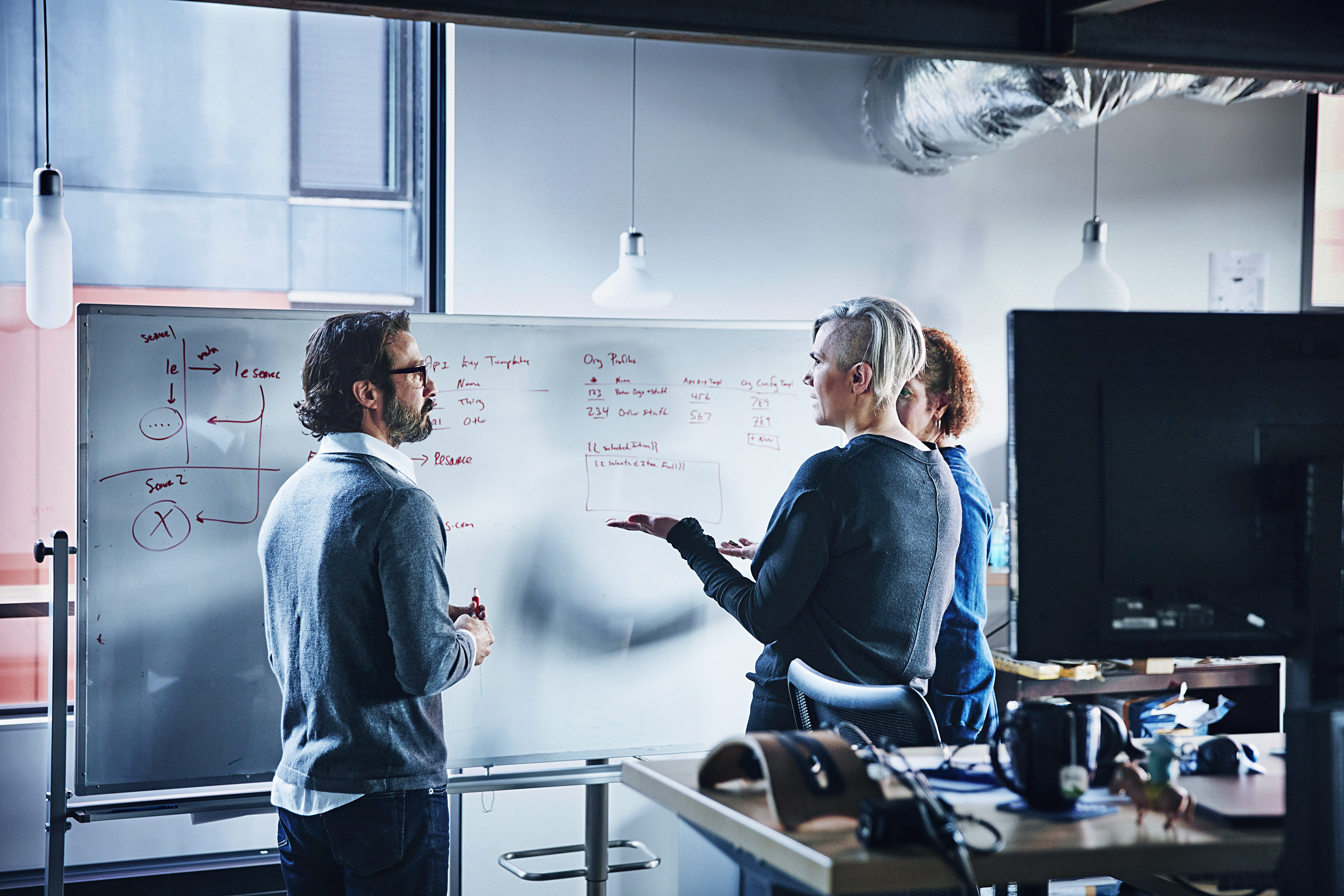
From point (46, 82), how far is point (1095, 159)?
3.22m

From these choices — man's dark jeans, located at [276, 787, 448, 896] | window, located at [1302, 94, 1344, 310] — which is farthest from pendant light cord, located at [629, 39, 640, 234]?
window, located at [1302, 94, 1344, 310]

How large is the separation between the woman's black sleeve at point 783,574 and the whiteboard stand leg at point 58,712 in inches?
52.5

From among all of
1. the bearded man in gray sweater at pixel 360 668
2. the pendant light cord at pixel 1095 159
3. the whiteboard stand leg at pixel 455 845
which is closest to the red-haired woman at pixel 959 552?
the bearded man in gray sweater at pixel 360 668

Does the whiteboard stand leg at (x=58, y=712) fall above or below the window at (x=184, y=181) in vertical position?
below

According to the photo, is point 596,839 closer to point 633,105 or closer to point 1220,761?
point 1220,761

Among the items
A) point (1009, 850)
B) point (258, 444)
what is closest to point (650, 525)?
point (258, 444)

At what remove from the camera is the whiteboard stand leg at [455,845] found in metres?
2.82

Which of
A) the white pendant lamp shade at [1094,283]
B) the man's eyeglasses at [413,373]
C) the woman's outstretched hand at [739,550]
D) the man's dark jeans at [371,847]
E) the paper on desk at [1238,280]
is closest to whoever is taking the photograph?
the man's dark jeans at [371,847]

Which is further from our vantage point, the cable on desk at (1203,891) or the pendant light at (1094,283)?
the pendant light at (1094,283)

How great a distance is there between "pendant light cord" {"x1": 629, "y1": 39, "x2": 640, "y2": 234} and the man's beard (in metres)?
1.49

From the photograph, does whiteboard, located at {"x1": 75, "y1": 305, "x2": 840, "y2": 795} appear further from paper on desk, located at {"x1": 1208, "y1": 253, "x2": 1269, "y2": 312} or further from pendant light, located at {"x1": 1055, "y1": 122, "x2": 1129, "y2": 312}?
paper on desk, located at {"x1": 1208, "y1": 253, "x2": 1269, "y2": 312}

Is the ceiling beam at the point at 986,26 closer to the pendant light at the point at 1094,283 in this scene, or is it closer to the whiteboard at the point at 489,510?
the whiteboard at the point at 489,510

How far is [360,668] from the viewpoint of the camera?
1.79 meters

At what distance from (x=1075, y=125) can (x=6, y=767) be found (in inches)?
132
